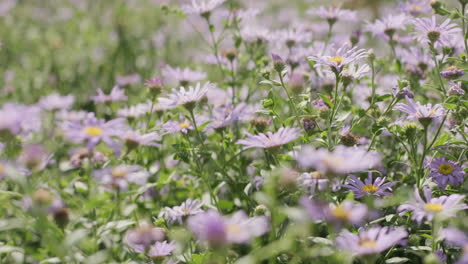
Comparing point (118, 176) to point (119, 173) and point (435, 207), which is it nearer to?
point (119, 173)

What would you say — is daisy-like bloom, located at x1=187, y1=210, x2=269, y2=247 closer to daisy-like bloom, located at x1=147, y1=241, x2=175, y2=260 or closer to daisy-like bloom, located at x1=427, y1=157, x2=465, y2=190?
daisy-like bloom, located at x1=147, y1=241, x2=175, y2=260

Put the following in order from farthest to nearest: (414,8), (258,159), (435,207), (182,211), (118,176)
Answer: (414,8)
(258,159)
(182,211)
(118,176)
(435,207)

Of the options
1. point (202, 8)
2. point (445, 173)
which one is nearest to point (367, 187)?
point (445, 173)

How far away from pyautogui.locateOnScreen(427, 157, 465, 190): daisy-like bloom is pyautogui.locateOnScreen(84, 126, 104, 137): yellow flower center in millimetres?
1189

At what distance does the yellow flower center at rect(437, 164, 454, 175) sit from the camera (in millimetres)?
1771

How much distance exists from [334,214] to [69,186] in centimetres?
153

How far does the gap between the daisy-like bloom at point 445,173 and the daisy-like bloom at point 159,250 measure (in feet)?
3.24

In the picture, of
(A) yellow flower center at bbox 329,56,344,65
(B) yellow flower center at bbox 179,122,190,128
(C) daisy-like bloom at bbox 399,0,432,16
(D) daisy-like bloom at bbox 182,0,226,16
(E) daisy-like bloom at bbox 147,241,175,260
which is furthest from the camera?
(C) daisy-like bloom at bbox 399,0,432,16

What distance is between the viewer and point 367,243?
131 centimetres

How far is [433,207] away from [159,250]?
35.1 inches

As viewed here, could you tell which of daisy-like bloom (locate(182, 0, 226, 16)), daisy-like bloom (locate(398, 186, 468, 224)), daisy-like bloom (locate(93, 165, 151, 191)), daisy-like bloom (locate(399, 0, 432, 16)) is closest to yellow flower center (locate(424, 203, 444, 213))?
daisy-like bloom (locate(398, 186, 468, 224))

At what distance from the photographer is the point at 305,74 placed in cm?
248

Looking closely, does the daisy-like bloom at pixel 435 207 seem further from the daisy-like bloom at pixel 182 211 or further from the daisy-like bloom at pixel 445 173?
the daisy-like bloom at pixel 182 211

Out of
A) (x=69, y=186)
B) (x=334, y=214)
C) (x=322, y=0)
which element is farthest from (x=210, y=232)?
(x=322, y=0)
